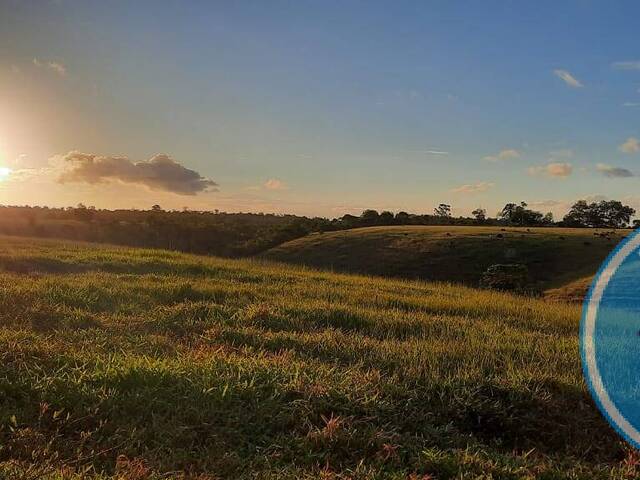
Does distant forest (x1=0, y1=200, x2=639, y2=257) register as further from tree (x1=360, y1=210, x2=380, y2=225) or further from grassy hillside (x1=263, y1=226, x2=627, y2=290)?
grassy hillside (x1=263, y1=226, x2=627, y2=290)

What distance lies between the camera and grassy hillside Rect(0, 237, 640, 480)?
4945 millimetres

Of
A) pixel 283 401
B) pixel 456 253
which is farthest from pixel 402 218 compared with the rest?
pixel 283 401

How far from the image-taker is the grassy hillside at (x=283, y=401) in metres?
4.95

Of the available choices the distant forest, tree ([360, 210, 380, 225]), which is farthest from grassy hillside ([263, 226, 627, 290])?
tree ([360, 210, 380, 225])

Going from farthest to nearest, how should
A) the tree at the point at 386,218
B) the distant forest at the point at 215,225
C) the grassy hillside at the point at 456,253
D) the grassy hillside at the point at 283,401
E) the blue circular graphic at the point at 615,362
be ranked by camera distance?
the tree at the point at 386,218, the distant forest at the point at 215,225, the grassy hillside at the point at 456,253, the blue circular graphic at the point at 615,362, the grassy hillside at the point at 283,401

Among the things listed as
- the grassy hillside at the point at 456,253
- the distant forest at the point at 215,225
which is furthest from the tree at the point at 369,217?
the grassy hillside at the point at 456,253

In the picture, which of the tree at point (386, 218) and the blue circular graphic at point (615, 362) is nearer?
the blue circular graphic at point (615, 362)

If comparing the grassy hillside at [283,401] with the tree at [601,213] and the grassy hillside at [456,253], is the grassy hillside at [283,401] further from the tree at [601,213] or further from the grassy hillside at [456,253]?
the tree at [601,213]

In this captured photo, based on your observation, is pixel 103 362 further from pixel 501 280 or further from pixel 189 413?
pixel 501 280

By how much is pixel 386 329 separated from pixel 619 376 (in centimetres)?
409

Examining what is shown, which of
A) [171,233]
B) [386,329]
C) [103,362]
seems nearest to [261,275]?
[386,329]

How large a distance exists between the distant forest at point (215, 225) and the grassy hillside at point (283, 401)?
53.0m

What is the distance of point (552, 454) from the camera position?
222 inches

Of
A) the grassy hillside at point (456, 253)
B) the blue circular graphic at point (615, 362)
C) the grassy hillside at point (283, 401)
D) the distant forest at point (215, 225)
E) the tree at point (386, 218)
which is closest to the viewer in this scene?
the grassy hillside at point (283, 401)
